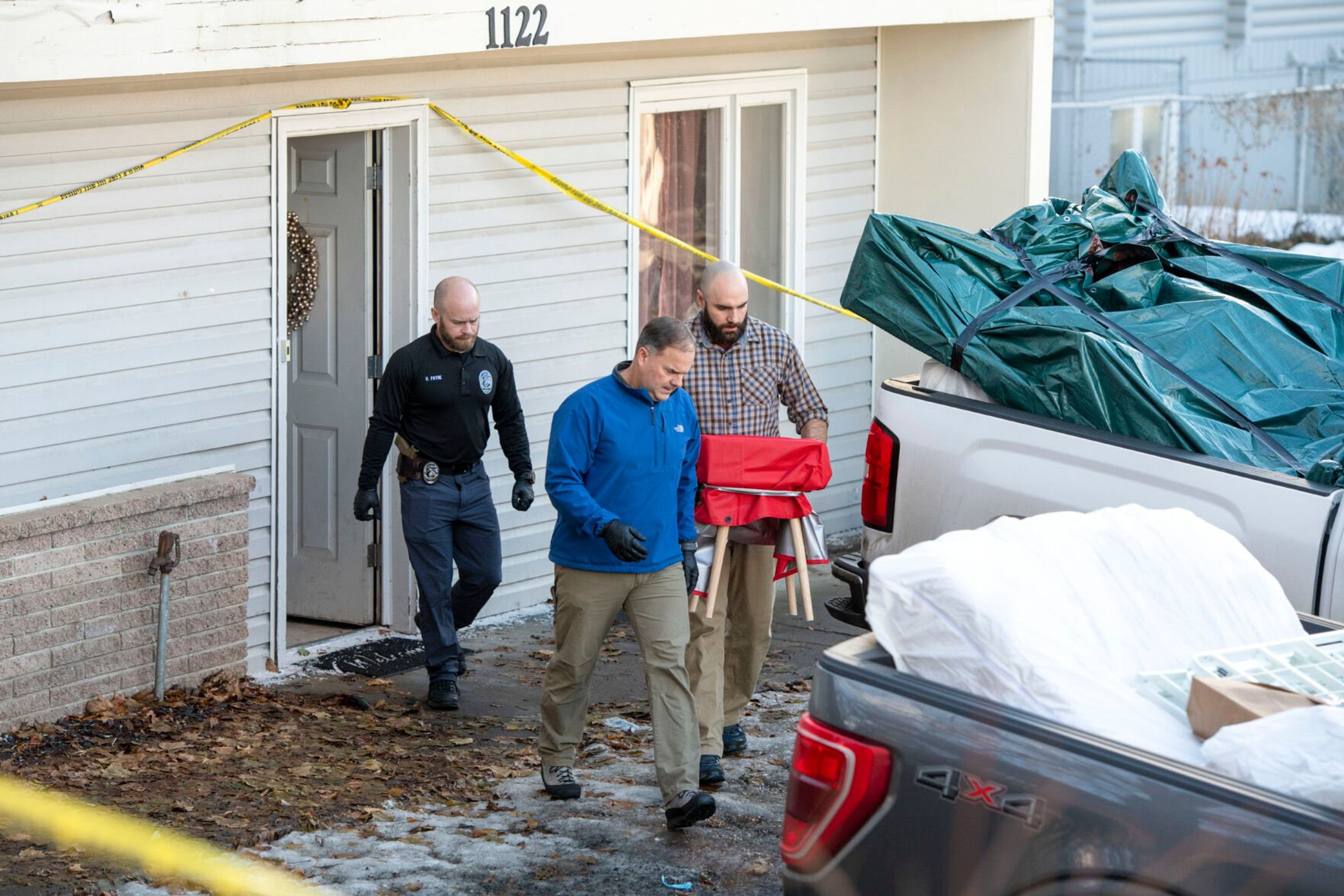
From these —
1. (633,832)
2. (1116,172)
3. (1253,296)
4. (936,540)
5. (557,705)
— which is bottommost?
(633,832)

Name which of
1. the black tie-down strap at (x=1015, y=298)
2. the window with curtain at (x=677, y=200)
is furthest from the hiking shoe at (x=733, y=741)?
the window with curtain at (x=677, y=200)

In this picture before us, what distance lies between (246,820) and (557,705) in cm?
117

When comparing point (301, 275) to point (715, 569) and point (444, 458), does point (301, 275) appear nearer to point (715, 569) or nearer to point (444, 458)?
point (444, 458)

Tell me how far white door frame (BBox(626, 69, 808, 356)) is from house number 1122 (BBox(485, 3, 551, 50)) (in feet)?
5.88

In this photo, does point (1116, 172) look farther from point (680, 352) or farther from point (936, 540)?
point (936, 540)

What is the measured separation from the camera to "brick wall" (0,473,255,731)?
671 centimetres

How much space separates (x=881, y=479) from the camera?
6.69 metres

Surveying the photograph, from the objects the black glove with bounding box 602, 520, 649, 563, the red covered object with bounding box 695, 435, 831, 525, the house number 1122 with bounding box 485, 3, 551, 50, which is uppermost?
the house number 1122 with bounding box 485, 3, 551, 50

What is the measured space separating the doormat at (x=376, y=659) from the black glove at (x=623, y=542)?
2447 mm

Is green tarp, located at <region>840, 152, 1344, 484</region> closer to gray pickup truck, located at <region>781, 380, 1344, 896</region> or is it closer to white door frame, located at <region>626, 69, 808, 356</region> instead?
gray pickup truck, located at <region>781, 380, 1344, 896</region>

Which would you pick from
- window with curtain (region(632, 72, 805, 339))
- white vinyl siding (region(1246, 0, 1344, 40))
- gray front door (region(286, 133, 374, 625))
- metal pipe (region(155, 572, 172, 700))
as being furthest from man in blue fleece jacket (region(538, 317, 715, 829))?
white vinyl siding (region(1246, 0, 1344, 40))

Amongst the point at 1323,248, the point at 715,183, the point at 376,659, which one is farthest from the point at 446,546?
the point at 1323,248

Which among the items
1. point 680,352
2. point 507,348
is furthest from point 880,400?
point 507,348

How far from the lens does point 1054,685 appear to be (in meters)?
3.67
